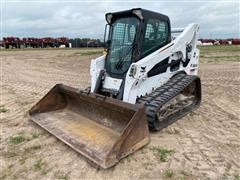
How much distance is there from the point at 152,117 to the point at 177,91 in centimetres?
91

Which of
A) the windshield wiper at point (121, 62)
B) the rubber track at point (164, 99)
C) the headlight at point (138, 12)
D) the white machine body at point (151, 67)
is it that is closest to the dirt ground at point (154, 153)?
the rubber track at point (164, 99)

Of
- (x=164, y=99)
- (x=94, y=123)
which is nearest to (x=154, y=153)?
(x=164, y=99)

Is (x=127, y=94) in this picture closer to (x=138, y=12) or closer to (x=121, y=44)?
(x=121, y=44)

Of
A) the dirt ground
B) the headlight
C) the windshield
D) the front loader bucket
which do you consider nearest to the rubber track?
the dirt ground

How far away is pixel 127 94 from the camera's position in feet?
14.7

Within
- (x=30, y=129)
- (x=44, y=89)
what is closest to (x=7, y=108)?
(x=30, y=129)

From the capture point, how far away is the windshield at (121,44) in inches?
191

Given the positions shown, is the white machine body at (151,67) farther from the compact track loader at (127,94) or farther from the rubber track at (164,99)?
the rubber track at (164,99)

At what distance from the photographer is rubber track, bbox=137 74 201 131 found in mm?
4160

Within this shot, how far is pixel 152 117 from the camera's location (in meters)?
4.11

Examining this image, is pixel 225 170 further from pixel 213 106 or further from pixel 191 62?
pixel 191 62

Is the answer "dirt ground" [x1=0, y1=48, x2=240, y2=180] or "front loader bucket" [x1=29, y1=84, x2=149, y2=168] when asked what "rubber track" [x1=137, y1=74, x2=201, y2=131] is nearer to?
"dirt ground" [x1=0, y1=48, x2=240, y2=180]

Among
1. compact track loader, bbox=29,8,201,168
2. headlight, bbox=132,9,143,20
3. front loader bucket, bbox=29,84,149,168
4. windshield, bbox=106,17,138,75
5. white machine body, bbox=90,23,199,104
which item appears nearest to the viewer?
front loader bucket, bbox=29,84,149,168

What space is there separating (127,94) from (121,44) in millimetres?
1115
